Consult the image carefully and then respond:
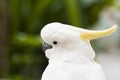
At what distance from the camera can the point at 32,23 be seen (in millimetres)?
2418

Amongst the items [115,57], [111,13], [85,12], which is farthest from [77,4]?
[115,57]

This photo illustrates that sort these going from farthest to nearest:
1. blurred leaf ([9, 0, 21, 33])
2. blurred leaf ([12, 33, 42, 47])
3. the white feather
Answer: blurred leaf ([9, 0, 21, 33]) → blurred leaf ([12, 33, 42, 47]) → the white feather

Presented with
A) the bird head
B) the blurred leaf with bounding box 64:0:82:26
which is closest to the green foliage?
the blurred leaf with bounding box 64:0:82:26

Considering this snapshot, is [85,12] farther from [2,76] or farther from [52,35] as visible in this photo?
[52,35]

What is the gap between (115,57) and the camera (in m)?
3.46

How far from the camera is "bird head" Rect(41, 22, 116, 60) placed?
0.58 m

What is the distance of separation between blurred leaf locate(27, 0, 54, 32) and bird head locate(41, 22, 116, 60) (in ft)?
5.92

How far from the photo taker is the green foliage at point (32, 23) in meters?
2.30

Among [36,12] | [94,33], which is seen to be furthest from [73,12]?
[94,33]

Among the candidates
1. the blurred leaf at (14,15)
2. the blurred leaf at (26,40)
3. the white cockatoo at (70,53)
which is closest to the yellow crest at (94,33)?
the white cockatoo at (70,53)

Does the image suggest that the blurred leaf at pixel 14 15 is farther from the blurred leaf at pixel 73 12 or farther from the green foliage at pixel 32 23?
the blurred leaf at pixel 73 12

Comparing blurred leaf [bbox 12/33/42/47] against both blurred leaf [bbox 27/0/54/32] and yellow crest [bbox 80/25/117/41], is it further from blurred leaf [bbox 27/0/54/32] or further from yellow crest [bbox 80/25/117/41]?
yellow crest [bbox 80/25/117/41]

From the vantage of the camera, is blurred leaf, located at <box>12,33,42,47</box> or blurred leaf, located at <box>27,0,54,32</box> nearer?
blurred leaf, located at <box>12,33,42,47</box>

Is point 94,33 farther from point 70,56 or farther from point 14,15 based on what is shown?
point 14,15
